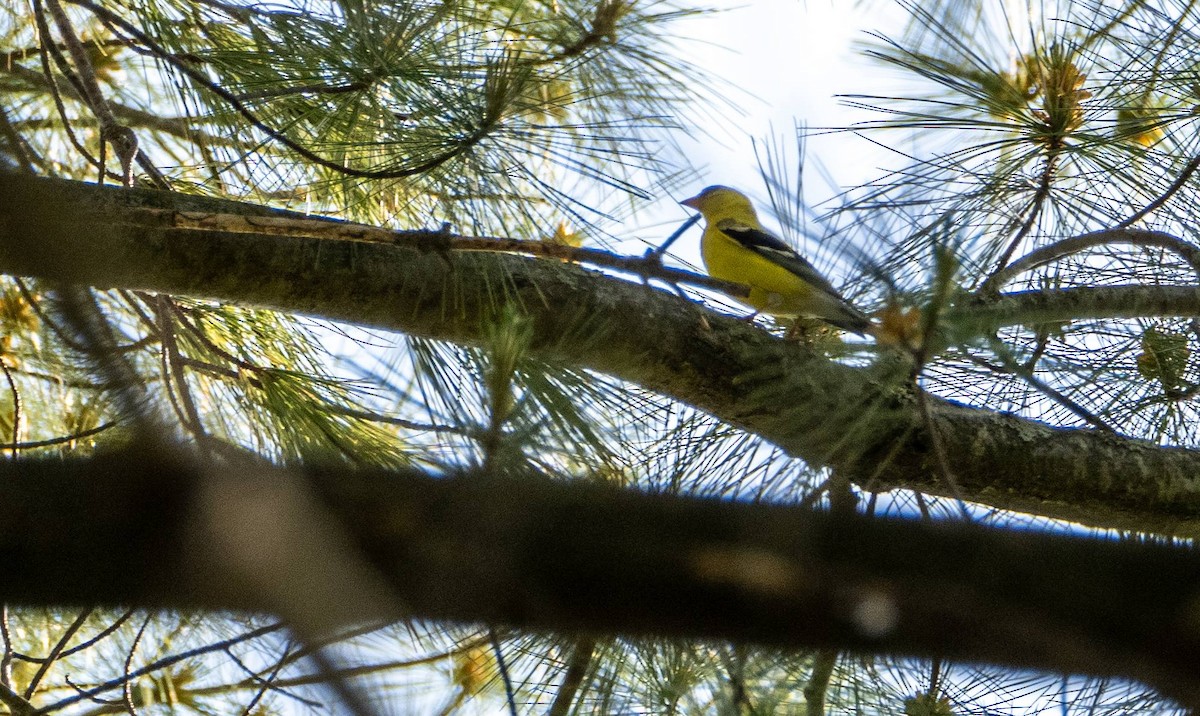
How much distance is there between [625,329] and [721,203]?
2837mm

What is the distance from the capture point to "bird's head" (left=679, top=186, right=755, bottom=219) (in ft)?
16.1

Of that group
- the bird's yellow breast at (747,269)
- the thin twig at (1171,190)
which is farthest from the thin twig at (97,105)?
the thin twig at (1171,190)

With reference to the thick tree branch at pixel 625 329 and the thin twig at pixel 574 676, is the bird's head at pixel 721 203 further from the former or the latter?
the thin twig at pixel 574 676

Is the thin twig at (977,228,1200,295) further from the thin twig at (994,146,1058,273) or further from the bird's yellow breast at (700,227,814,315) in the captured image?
the bird's yellow breast at (700,227,814,315)

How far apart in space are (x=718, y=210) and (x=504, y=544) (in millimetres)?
4334

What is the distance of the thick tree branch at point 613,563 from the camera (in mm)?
809

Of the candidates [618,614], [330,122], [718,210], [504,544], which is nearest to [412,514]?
[504,544]

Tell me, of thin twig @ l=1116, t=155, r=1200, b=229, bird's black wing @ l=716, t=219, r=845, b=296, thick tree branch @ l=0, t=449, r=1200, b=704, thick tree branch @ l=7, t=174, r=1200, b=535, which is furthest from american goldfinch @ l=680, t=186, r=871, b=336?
thick tree branch @ l=0, t=449, r=1200, b=704

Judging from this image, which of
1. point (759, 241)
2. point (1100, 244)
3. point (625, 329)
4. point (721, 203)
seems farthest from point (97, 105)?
point (721, 203)

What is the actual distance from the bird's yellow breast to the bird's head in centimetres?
62

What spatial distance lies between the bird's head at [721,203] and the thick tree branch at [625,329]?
8.38ft

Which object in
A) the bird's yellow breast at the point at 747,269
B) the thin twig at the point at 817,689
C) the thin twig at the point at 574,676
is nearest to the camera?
the thin twig at the point at 817,689

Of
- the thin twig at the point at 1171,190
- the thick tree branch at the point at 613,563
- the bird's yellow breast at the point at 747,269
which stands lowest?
the thick tree branch at the point at 613,563

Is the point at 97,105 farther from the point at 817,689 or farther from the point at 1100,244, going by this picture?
the point at 1100,244
